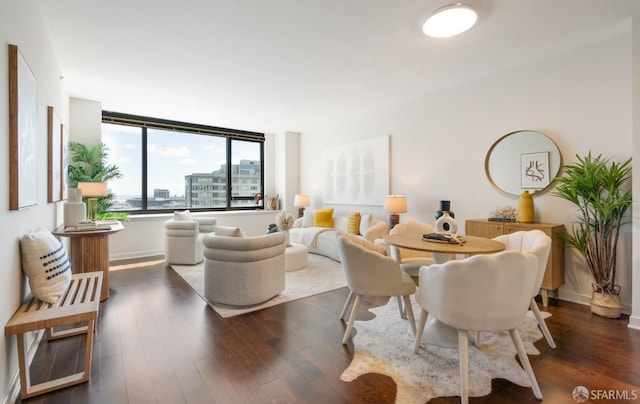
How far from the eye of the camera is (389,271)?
2291 millimetres

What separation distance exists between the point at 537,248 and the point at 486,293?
2.27 ft

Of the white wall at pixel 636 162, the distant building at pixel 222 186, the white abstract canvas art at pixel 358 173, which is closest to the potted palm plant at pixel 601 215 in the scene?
the white wall at pixel 636 162

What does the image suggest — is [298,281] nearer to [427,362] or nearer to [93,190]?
[427,362]

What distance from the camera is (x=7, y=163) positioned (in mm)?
1732

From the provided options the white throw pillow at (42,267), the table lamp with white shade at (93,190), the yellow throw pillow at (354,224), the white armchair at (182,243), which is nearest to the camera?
the white throw pillow at (42,267)

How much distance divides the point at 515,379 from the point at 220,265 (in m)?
2.67

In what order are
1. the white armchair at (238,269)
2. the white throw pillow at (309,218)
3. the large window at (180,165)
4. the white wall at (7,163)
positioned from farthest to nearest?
1. the white throw pillow at (309,218)
2. the large window at (180,165)
3. the white armchair at (238,269)
4. the white wall at (7,163)

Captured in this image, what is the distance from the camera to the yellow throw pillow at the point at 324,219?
5.95 meters

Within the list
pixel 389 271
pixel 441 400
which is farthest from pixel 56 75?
pixel 441 400

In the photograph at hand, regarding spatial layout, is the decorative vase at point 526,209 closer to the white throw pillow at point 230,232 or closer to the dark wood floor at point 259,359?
the dark wood floor at point 259,359

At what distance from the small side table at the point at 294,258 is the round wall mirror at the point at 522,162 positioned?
287cm

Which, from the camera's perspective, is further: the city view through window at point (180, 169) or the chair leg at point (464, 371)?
the city view through window at point (180, 169)
